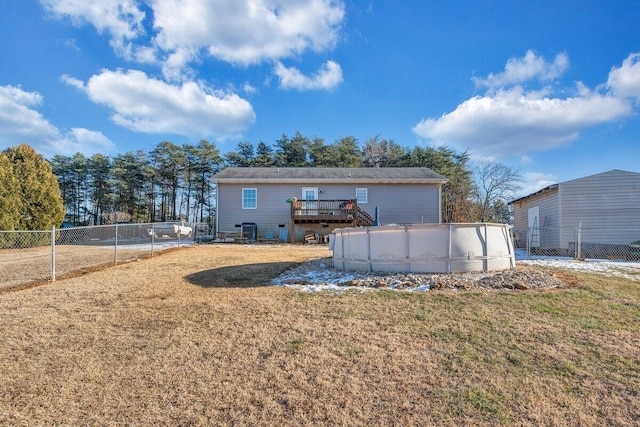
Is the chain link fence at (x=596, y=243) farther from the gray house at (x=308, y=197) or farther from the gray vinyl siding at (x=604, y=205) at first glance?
the gray house at (x=308, y=197)

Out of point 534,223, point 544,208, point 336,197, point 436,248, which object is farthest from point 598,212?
point 336,197

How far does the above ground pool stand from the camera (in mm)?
6801

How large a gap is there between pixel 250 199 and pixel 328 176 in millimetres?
4921

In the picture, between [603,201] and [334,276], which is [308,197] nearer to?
[334,276]

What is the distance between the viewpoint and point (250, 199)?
60.9ft

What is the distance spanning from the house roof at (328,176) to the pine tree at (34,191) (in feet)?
27.1

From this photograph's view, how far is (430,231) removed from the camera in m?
6.84

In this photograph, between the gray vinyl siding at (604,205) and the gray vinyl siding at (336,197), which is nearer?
the gray vinyl siding at (604,205)

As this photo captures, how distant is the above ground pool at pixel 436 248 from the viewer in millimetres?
6801

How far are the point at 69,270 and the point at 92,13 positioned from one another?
787 cm

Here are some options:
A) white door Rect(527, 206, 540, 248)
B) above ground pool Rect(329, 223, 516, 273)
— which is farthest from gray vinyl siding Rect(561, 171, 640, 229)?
above ground pool Rect(329, 223, 516, 273)

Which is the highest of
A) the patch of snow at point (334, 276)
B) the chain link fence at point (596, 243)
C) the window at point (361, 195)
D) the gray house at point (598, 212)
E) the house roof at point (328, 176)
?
the house roof at point (328, 176)

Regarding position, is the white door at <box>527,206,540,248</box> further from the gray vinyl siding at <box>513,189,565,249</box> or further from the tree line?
the tree line

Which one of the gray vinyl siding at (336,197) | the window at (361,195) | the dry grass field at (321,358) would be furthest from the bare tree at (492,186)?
the dry grass field at (321,358)
